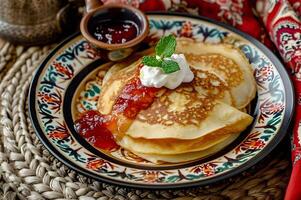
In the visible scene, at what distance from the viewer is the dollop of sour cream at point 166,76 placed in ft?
8.14

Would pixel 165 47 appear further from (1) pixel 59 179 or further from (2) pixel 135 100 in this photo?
(1) pixel 59 179

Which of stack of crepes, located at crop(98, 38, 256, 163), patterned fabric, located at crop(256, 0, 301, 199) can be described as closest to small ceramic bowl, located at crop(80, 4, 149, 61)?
stack of crepes, located at crop(98, 38, 256, 163)

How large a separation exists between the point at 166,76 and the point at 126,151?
0.35 metres

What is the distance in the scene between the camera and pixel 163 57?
8.29ft

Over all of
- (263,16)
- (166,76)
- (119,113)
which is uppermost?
(263,16)

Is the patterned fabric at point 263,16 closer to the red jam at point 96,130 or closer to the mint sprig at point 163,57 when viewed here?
the mint sprig at point 163,57

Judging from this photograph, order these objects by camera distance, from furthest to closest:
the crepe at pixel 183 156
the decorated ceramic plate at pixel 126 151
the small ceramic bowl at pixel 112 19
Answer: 1. the small ceramic bowl at pixel 112 19
2. the crepe at pixel 183 156
3. the decorated ceramic plate at pixel 126 151

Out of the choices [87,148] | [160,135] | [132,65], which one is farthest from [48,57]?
[160,135]

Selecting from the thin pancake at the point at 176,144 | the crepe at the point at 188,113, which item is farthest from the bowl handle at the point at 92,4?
the thin pancake at the point at 176,144

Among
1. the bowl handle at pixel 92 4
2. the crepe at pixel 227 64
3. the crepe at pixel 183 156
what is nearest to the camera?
the crepe at pixel 183 156

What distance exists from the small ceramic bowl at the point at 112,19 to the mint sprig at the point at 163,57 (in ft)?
0.84

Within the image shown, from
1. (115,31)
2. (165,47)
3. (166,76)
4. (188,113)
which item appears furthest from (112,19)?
(188,113)

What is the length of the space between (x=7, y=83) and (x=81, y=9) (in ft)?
2.27

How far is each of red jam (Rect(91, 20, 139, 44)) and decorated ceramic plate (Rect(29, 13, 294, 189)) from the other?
14 cm
